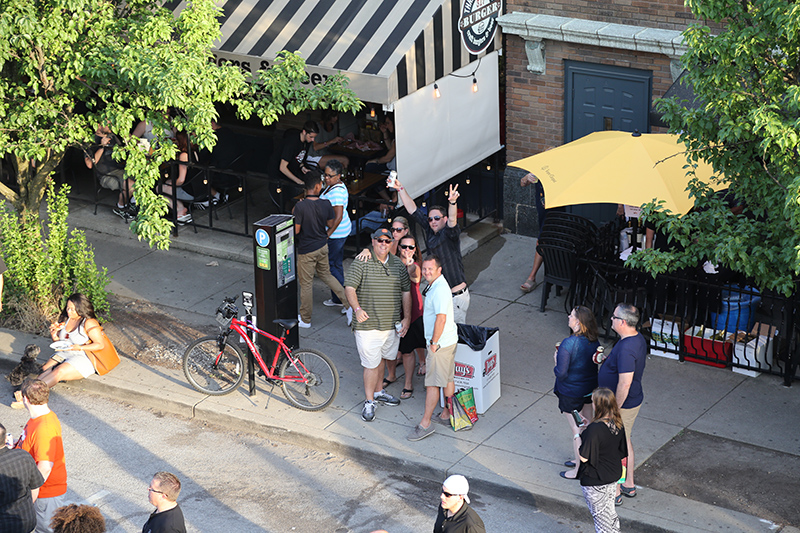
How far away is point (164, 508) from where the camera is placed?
5957 mm

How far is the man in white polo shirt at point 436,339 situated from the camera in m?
8.51

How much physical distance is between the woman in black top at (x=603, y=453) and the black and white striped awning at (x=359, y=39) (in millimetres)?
5872

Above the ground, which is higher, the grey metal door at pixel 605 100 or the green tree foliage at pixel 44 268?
the grey metal door at pixel 605 100

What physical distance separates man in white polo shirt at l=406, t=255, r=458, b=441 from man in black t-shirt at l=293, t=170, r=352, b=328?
7.63 ft

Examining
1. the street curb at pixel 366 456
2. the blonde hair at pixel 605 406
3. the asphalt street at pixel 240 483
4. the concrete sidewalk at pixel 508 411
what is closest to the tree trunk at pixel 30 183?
the concrete sidewalk at pixel 508 411

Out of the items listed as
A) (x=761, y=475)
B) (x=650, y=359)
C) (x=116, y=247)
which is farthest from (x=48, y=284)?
(x=761, y=475)

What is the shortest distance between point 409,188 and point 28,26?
16.3ft

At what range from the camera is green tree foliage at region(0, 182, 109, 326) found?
11062 millimetres

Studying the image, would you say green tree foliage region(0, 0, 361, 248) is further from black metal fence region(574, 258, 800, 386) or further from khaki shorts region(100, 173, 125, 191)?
khaki shorts region(100, 173, 125, 191)

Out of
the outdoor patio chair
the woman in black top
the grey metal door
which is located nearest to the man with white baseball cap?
the woman in black top

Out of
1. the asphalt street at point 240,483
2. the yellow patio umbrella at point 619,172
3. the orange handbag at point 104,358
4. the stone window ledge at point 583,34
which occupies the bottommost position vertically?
the asphalt street at point 240,483

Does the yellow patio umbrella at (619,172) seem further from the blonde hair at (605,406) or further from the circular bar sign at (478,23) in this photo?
the blonde hair at (605,406)

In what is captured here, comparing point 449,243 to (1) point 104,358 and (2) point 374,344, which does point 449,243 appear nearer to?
(2) point 374,344

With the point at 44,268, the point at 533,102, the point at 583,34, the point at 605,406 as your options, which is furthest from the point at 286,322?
the point at 583,34
